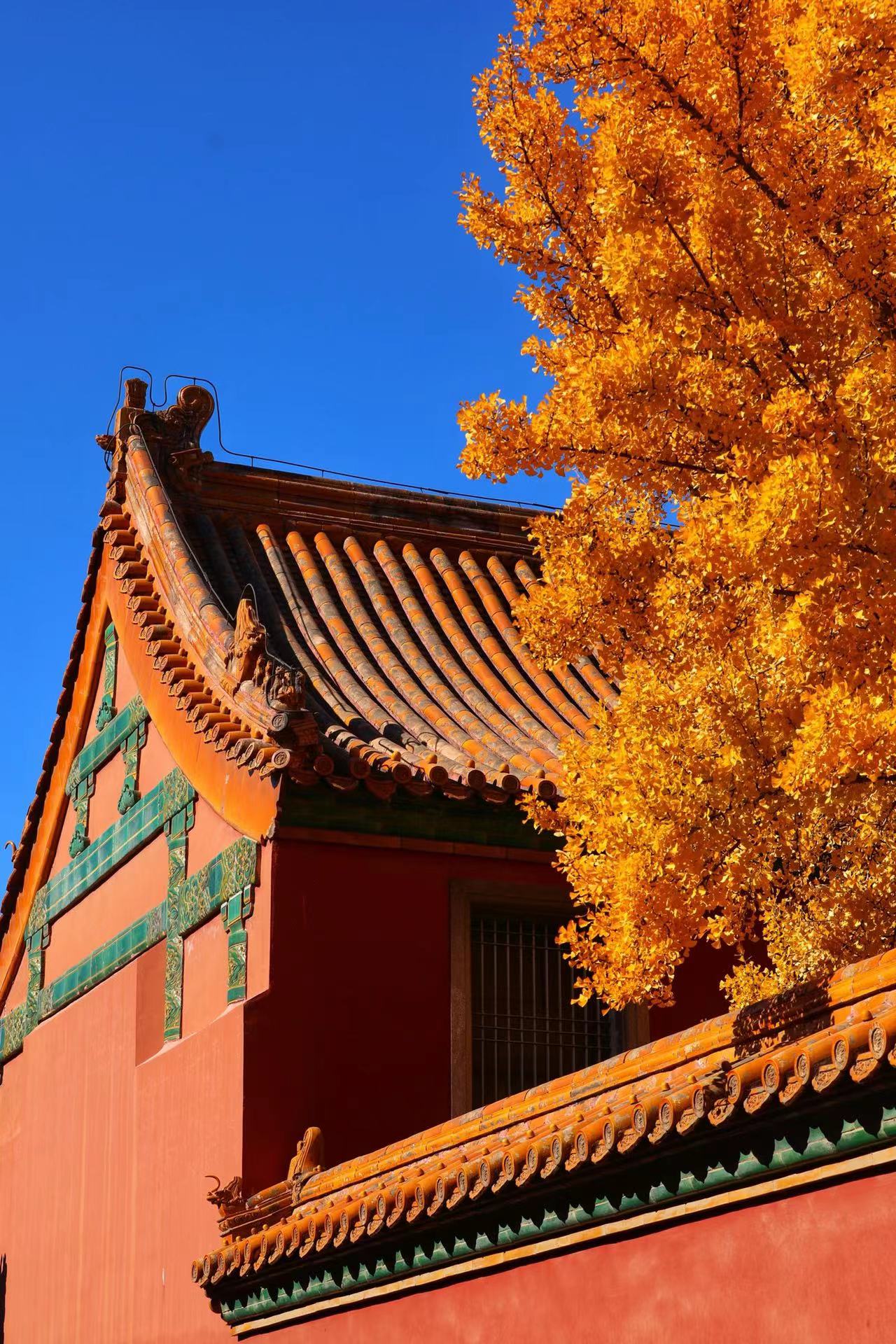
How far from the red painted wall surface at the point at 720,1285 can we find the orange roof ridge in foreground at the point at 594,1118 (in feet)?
1.05

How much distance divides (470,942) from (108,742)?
187 inches

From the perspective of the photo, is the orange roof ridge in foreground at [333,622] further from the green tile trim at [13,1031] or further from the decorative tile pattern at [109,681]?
the green tile trim at [13,1031]

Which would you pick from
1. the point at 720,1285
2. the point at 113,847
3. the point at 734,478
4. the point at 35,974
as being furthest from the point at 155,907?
the point at 720,1285

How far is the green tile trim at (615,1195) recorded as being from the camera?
5547 mm

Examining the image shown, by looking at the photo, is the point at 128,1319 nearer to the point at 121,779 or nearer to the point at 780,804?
the point at 121,779

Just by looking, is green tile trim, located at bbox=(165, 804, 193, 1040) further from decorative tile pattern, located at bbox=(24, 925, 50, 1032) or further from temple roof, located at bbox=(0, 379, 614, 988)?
decorative tile pattern, located at bbox=(24, 925, 50, 1032)

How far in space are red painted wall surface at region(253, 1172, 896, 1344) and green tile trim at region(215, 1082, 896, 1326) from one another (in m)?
0.11

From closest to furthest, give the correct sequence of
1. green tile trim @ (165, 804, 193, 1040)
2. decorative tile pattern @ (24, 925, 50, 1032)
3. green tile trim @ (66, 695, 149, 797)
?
green tile trim @ (165, 804, 193, 1040)
green tile trim @ (66, 695, 149, 797)
decorative tile pattern @ (24, 925, 50, 1032)

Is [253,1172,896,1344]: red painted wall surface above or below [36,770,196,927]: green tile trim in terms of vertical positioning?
below

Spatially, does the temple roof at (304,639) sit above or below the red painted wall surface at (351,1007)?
above

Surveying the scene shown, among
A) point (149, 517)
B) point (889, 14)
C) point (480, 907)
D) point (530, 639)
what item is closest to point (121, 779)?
point (149, 517)

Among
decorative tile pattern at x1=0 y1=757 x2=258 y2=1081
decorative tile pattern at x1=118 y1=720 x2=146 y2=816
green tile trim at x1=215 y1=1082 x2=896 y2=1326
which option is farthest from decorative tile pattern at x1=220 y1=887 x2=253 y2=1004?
decorative tile pattern at x1=118 y1=720 x2=146 y2=816

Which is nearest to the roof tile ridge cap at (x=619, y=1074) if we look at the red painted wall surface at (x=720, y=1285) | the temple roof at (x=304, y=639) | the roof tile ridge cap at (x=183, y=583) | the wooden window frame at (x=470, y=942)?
the red painted wall surface at (x=720, y=1285)

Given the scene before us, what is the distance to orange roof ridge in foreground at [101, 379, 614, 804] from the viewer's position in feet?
37.5
